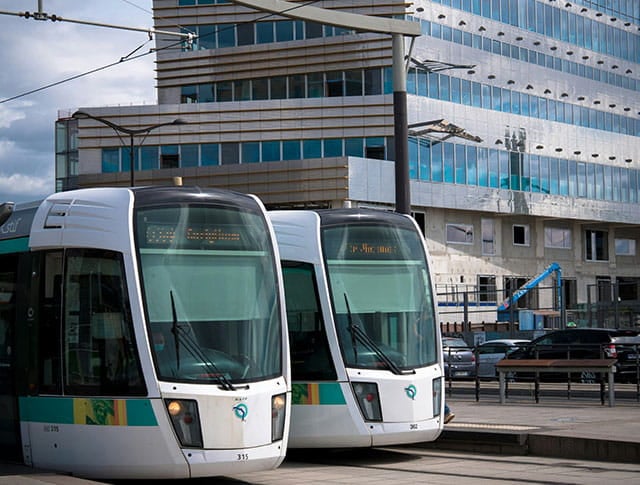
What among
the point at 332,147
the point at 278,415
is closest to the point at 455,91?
the point at 332,147

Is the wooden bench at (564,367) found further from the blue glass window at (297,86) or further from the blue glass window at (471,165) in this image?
the blue glass window at (471,165)

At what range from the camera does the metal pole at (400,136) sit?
59.9 feet

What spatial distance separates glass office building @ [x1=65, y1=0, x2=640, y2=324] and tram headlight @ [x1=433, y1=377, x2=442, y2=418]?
3386cm

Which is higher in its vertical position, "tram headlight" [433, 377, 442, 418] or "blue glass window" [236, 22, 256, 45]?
"blue glass window" [236, 22, 256, 45]

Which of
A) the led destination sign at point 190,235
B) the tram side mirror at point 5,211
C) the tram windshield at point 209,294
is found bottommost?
the tram windshield at point 209,294

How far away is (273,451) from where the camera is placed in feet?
37.0

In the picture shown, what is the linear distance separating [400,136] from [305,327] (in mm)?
5295

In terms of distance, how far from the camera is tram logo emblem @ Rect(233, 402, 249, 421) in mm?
10984

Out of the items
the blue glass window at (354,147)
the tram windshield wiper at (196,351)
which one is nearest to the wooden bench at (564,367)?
the tram windshield wiper at (196,351)

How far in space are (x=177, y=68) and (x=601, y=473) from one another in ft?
153

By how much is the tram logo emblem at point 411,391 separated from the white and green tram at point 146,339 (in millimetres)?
2393

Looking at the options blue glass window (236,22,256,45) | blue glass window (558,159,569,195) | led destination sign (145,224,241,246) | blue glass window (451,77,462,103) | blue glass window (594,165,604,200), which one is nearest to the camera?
led destination sign (145,224,241,246)

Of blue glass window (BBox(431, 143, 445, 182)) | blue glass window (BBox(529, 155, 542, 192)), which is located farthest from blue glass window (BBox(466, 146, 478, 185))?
blue glass window (BBox(529, 155, 542, 192))

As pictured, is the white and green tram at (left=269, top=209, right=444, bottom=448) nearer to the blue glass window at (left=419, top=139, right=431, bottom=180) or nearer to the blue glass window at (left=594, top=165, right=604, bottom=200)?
the blue glass window at (left=419, top=139, right=431, bottom=180)
